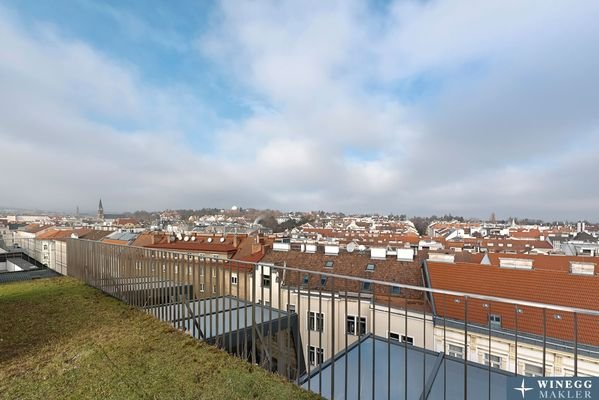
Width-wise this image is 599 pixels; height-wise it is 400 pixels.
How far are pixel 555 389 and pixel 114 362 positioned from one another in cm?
372

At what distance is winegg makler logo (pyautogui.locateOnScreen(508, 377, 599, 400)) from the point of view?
5.88ft

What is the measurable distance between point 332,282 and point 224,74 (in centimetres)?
1476

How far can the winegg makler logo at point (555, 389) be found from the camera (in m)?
1.79

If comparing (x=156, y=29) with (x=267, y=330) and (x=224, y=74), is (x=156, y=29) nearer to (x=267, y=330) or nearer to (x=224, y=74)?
(x=224, y=74)

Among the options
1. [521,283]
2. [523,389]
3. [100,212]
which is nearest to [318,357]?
[523,389]

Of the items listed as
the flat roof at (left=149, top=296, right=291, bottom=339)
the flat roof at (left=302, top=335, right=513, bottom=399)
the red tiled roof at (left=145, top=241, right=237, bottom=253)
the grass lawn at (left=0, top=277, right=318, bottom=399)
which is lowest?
the red tiled roof at (left=145, top=241, right=237, bottom=253)

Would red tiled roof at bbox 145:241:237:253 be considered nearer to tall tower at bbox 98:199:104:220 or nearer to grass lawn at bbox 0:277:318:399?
grass lawn at bbox 0:277:318:399

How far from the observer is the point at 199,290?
4.11 meters

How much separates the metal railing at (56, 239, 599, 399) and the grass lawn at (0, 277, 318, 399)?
0.25m

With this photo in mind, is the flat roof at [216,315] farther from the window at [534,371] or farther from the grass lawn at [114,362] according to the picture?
the window at [534,371]

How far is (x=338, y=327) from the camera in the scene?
4.02 metres

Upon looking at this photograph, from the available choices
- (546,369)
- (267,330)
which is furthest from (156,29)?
(546,369)

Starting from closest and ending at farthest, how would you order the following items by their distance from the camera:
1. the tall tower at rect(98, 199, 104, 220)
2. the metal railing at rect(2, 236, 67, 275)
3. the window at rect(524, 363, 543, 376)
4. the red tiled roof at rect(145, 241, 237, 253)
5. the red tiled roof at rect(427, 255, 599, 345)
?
1. the window at rect(524, 363, 543, 376)
2. the metal railing at rect(2, 236, 67, 275)
3. the red tiled roof at rect(427, 255, 599, 345)
4. the red tiled roof at rect(145, 241, 237, 253)
5. the tall tower at rect(98, 199, 104, 220)

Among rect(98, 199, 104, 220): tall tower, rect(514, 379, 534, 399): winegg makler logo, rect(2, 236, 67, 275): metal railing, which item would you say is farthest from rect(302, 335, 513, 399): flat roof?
rect(98, 199, 104, 220): tall tower
